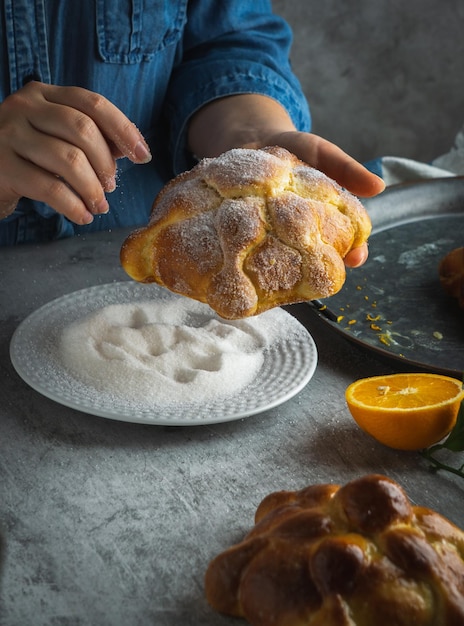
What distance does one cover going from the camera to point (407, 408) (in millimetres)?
947

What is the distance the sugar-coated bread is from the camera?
52.6 inches

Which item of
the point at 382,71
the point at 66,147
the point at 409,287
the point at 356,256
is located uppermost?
the point at 66,147

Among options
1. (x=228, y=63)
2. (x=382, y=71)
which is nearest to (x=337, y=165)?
(x=228, y=63)

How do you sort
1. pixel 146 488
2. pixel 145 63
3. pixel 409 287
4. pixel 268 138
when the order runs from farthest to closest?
pixel 145 63 → pixel 409 287 → pixel 268 138 → pixel 146 488

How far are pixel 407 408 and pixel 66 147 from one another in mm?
552

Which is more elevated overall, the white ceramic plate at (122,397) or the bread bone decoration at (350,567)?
the bread bone decoration at (350,567)

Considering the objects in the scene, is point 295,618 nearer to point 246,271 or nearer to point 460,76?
point 246,271

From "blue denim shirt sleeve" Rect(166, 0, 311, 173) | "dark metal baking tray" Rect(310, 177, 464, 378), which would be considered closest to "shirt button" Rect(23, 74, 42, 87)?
"blue denim shirt sleeve" Rect(166, 0, 311, 173)

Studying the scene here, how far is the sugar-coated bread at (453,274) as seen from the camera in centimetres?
133

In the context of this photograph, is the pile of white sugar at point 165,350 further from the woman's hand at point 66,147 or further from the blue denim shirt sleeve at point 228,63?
the blue denim shirt sleeve at point 228,63

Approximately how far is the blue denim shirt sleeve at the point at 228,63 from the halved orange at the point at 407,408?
0.78 meters

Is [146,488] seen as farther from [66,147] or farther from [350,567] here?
[66,147]

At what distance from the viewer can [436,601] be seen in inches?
25.5

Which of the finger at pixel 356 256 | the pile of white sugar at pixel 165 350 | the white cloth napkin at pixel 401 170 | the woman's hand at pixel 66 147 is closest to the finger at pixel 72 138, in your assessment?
the woman's hand at pixel 66 147
